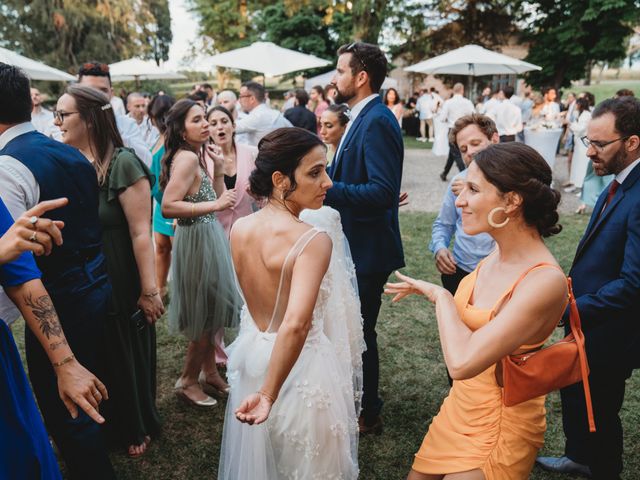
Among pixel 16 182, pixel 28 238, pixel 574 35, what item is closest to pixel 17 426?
pixel 28 238

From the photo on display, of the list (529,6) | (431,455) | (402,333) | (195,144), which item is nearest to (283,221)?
(431,455)

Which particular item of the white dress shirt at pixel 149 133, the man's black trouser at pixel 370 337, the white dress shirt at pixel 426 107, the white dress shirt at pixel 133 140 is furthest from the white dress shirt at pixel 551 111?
the man's black trouser at pixel 370 337

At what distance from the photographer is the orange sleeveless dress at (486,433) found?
1.88 meters

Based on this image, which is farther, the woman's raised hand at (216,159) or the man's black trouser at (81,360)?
the woman's raised hand at (216,159)

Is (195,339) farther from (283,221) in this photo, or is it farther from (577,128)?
(577,128)

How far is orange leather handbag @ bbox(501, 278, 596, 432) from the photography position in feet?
5.86

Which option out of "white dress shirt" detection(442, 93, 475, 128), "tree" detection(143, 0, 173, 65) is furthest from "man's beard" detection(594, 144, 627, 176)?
"tree" detection(143, 0, 173, 65)

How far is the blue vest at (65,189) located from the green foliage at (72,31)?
21.3 meters

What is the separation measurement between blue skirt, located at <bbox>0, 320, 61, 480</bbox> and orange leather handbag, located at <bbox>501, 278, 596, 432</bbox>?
1715mm

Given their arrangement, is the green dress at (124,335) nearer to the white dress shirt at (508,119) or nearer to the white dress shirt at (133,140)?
the white dress shirt at (133,140)

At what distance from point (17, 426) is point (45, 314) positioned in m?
0.39

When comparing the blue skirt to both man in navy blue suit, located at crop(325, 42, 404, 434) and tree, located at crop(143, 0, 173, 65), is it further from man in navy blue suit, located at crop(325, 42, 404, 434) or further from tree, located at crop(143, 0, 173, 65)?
tree, located at crop(143, 0, 173, 65)

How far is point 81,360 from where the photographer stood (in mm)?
2498

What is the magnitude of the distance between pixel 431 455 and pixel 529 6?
90.2 ft
